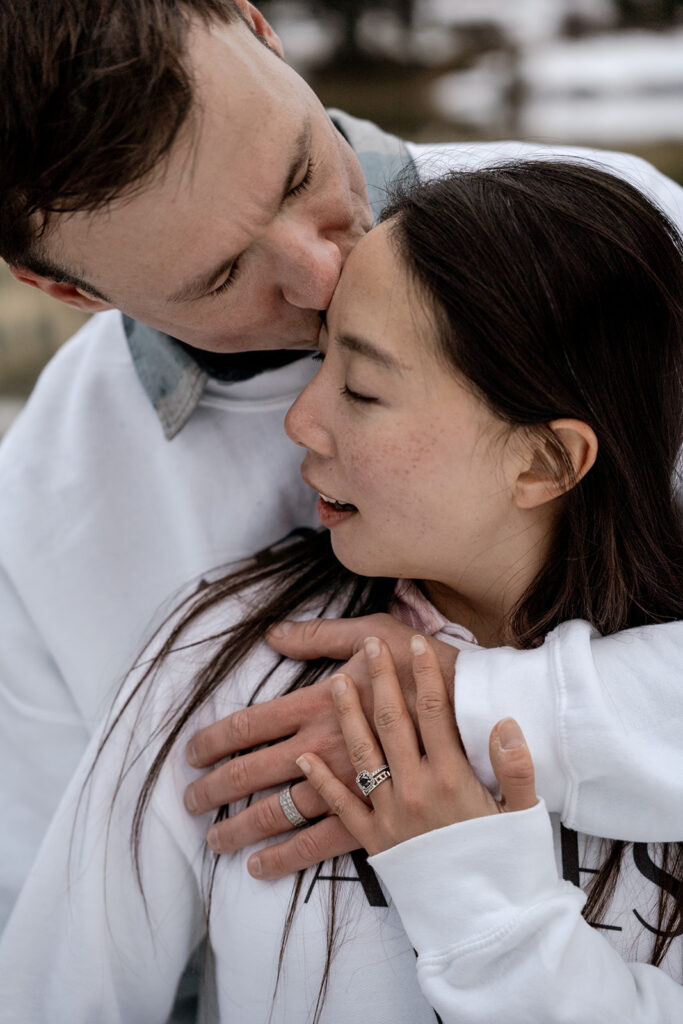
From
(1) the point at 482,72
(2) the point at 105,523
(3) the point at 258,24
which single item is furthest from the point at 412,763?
(1) the point at 482,72

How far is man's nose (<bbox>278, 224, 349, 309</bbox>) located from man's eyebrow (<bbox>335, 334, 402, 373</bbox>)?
66 millimetres

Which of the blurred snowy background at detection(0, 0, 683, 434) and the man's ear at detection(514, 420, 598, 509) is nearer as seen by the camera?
the man's ear at detection(514, 420, 598, 509)

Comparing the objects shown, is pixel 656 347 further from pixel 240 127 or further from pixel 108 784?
pixel 108 784

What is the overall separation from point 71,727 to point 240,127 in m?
0.87

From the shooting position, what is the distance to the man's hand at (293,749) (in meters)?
0.96

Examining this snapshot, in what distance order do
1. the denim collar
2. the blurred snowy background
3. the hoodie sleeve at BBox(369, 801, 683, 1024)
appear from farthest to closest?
the blurred snowy background
the denim collar
the hoodie sleeve at BBox(369, 801, 683, 1024)

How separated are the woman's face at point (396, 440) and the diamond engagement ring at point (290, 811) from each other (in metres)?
0.25

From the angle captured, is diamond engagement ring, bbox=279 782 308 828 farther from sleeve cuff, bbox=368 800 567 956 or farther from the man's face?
the man's face

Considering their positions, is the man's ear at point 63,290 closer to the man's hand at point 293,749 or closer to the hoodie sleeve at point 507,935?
the man's hand at point 293,749

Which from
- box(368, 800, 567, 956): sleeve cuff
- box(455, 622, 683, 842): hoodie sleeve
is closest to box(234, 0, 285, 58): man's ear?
box(455, 622, 683, 842): hoodie sleeve

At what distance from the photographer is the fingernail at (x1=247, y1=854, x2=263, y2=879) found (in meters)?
0.98

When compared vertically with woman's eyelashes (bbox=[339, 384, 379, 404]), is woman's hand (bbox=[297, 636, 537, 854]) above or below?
below

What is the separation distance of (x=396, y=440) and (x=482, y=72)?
1.98 m

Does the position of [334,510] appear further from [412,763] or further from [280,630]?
[412,763]
